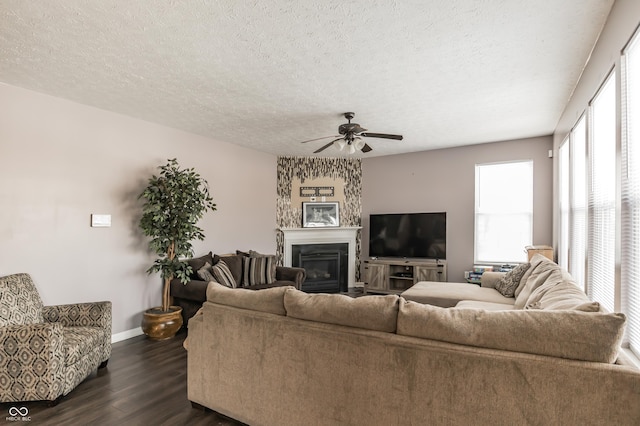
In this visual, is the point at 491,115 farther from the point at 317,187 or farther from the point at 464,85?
the point at 317,187

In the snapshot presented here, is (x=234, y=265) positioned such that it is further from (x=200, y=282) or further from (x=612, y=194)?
(x=612, y=194)

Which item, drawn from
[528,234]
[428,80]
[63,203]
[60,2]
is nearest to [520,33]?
[428,80]

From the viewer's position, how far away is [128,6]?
209 cm

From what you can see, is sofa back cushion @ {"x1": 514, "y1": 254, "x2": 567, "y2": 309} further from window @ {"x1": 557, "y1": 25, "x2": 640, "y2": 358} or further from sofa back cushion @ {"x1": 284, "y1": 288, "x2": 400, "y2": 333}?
sofa back cushion @ {"x1": 284, "y1": 288, "x2": 400, "y2": 333}

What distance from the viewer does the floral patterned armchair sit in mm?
2459

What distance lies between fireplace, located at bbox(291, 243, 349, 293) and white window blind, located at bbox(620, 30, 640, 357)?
517 centimetres

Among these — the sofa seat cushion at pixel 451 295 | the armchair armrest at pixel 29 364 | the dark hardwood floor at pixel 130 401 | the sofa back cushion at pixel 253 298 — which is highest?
the sofa back cushion at pixel 253 298

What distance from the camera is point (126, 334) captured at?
13.5 ft

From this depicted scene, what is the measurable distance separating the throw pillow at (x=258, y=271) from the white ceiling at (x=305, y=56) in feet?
7.16

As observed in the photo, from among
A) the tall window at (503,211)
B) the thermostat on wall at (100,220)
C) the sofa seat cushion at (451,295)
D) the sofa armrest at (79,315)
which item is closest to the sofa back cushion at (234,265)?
the thermostat on wall at (100,220)

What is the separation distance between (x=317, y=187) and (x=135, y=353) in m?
4.38

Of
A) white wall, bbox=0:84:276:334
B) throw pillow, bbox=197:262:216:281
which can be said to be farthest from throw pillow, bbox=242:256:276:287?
white wall, bbox=0:84:276:334

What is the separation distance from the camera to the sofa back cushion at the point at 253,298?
211 cm

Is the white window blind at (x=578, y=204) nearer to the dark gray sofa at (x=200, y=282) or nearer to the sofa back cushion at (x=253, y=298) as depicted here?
the sofa back cushion at (x=253, y=298)
